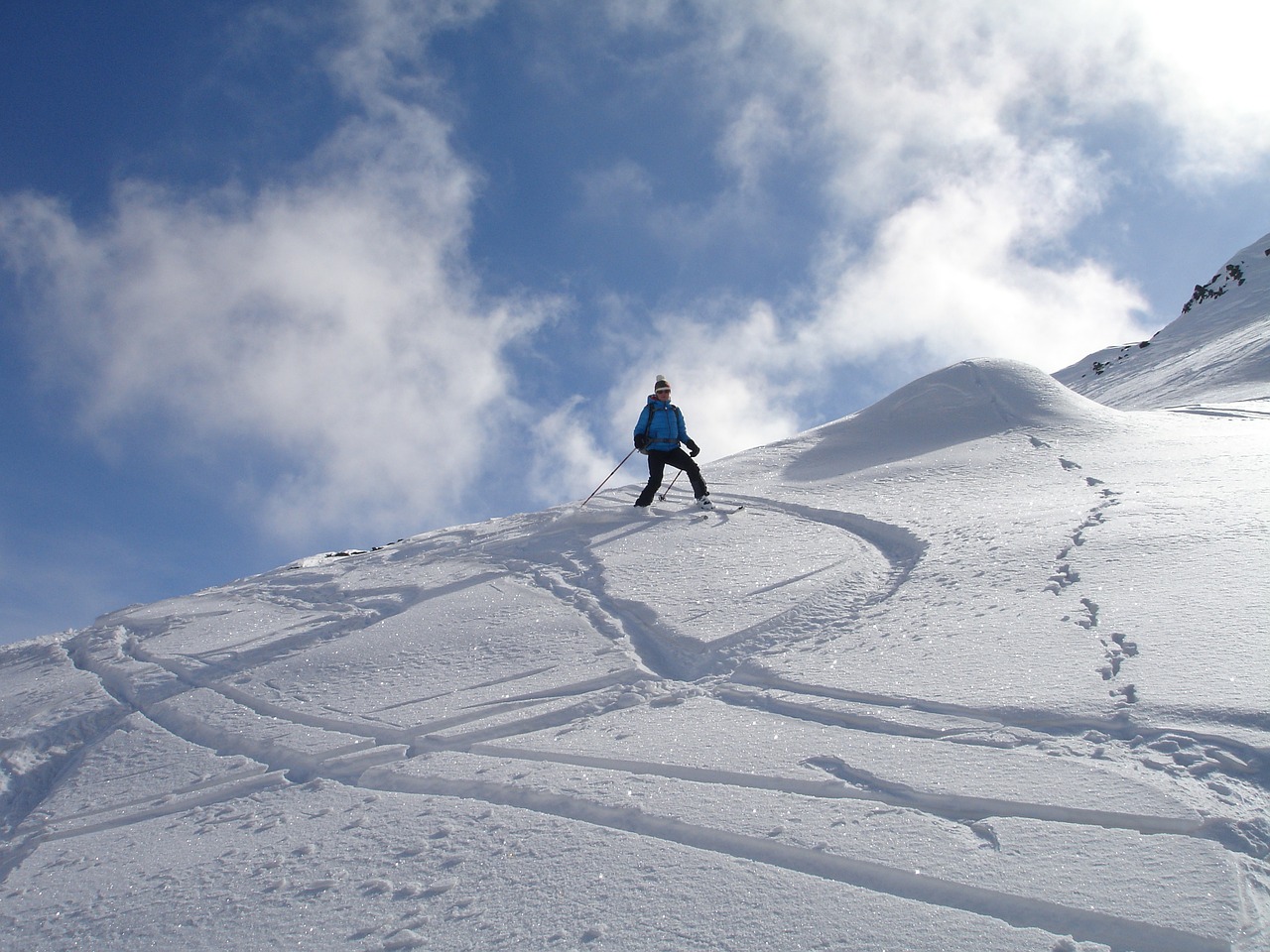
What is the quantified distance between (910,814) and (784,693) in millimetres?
→ 1364

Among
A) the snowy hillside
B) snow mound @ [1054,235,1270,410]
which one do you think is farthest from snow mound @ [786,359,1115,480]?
snow mound @ [1054,235,1270,410]

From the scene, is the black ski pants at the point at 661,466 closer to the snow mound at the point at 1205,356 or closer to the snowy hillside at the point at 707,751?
the snowy hillside at the point at 707,751

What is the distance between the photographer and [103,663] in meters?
6.89

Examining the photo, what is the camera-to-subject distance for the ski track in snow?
2.81 meters

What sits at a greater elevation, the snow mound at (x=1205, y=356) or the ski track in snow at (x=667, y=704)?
the snow mound at (x=1205, y=356)

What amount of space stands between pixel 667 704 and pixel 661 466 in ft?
19.3

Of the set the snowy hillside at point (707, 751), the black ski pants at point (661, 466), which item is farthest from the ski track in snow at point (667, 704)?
the black ski pants at point (661, 466)

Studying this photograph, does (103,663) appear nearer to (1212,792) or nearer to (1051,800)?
(1051,800)

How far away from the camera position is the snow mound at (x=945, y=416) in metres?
11.4

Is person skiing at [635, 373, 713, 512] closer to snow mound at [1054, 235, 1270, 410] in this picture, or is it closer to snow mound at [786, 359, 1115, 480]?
snow mound at [786, 359, 1115, 480]

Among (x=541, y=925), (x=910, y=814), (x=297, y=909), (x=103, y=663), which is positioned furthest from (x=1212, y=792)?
(x=103, y=663)

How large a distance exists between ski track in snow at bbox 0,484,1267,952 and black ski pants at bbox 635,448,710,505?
2718mm

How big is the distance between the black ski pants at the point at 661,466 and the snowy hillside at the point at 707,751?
221cm

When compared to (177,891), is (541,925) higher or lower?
lower
